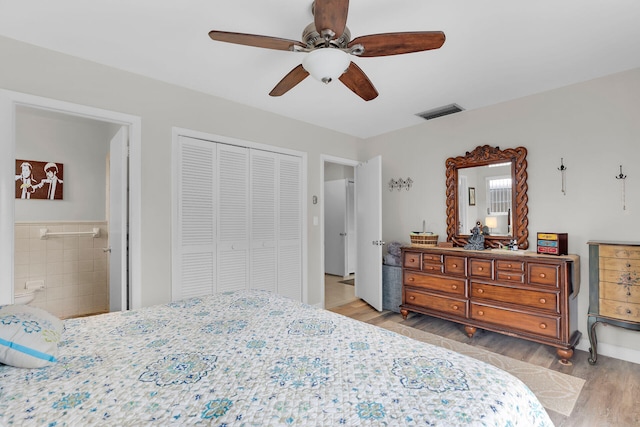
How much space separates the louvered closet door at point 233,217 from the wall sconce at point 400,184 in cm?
214

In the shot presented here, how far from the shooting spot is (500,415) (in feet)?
2.87

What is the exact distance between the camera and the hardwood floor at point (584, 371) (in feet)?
6.11

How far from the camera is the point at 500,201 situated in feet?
10.8

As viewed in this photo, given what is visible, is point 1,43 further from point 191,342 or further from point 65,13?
point 191,342

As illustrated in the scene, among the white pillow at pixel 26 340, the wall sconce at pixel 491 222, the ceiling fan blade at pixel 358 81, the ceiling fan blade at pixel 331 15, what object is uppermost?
the ceiling fan blade at pixel 331 15

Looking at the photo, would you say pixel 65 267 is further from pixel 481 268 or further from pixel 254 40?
pixel 481 268

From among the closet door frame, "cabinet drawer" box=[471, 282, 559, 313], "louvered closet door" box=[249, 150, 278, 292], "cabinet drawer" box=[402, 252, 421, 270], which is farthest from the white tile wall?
"cabinet drawer" box=[471, 282, 559, 313]

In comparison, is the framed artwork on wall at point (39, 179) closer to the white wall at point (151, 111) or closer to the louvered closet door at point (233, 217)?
the white wall at point (151, 111)

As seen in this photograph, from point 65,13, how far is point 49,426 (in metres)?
2.27

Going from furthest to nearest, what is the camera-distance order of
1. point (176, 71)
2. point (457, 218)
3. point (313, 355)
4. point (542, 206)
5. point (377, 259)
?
point (377, 259) → point (457, 218) → point (542, 206) → point (176, 71) → point (313, 355)

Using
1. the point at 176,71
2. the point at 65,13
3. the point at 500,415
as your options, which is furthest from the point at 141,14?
the point at 500,415

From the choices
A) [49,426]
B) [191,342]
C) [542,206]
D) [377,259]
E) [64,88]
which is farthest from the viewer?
[377,259]

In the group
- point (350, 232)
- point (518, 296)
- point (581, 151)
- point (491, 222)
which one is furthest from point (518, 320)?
point (350, 232)

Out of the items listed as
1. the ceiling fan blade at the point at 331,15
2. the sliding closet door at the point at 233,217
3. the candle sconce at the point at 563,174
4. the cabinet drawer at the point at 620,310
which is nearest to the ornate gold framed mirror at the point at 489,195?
the candle sconce at the point at 563,174
